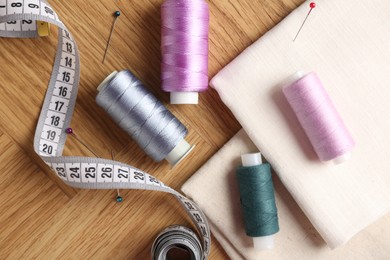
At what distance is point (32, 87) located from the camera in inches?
48.8

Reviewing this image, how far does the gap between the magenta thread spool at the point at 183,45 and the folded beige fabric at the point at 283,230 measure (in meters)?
0.23

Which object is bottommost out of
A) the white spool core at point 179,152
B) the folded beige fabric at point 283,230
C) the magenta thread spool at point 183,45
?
the folded beige fabric at point 283,230

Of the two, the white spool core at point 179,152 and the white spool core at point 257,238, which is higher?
the white spool core at point 179,152

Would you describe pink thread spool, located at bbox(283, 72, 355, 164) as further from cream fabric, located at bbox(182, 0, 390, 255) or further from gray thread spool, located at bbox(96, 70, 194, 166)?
gray thread spool, located at bbox(96, 70, 194, 166)

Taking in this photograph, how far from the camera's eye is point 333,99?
49.0 inches

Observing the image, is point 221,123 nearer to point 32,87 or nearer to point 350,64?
point 350,64

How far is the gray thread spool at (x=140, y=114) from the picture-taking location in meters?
1.16

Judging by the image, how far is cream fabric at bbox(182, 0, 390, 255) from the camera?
1.23 metres

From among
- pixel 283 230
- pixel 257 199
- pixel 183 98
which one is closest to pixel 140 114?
pixel 183 98

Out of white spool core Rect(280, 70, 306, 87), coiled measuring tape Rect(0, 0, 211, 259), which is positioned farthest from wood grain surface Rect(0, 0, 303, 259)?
white spool core Rect(280, 70, 306, 87)

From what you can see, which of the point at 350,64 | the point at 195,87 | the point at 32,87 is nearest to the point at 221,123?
the point at 195,87

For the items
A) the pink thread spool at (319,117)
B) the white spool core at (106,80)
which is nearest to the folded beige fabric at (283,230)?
the pink thread spool at (319,117)

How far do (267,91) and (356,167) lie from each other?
10.9 inches

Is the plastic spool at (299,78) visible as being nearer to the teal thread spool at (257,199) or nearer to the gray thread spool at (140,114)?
the teal thread spool at (257,199)
